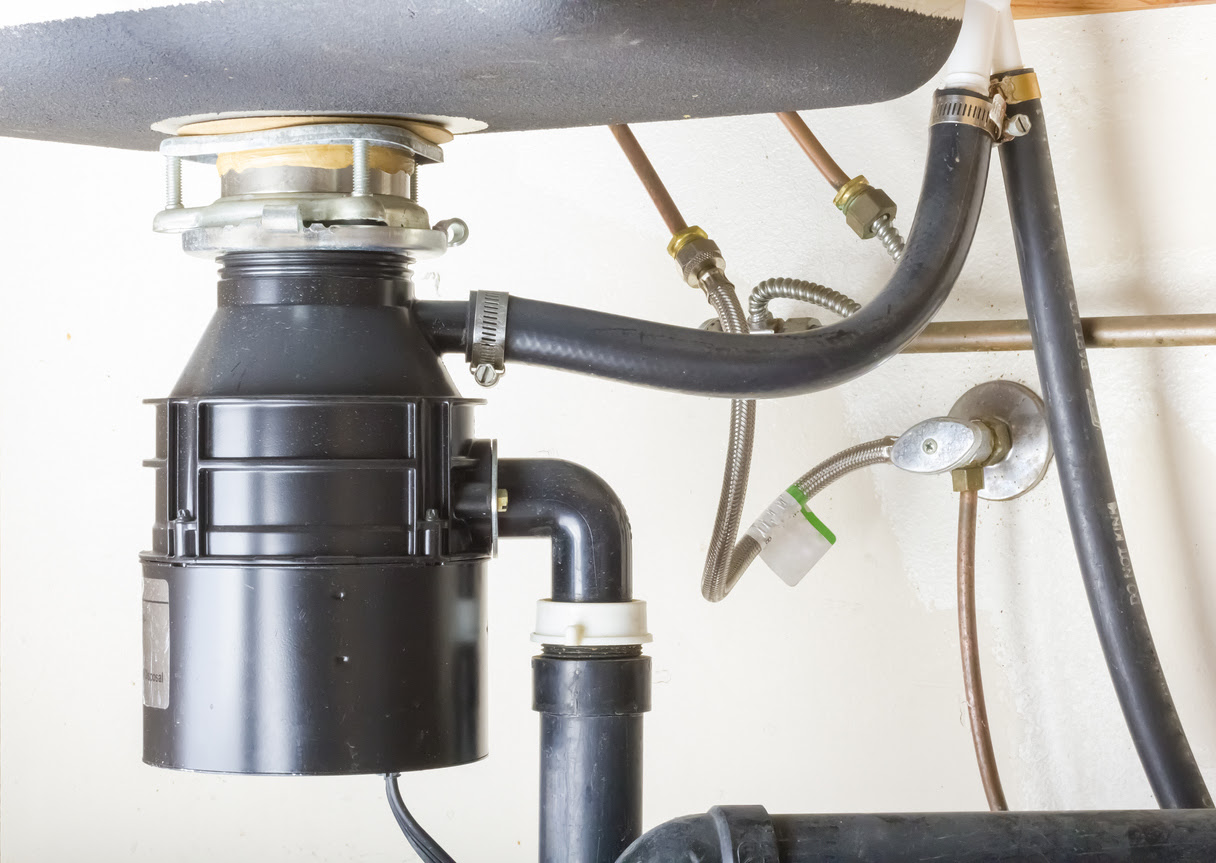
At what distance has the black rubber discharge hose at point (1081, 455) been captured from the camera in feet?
2.32

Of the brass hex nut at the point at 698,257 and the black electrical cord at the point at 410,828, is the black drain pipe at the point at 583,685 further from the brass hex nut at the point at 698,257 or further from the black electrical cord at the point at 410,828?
the brass hex nut at the point at 698,257

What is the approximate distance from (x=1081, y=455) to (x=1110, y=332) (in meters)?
0.12

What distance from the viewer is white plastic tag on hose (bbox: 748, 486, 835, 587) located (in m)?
0.89

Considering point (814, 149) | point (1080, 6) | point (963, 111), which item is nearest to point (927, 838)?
point (963, 111)

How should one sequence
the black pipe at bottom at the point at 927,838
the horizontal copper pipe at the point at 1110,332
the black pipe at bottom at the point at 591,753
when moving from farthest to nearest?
the horizontal copper pipe at the point at 1110,332 < the black pipe at bottom at the point at 591,753 < the black pipe at bottom at the point at 927,838

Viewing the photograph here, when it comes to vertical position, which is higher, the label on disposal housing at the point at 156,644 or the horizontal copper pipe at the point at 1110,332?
the horizontal copper pipe at the point at 1110,332

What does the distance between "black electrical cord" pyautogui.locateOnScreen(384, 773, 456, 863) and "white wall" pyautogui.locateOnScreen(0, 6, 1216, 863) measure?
292mm

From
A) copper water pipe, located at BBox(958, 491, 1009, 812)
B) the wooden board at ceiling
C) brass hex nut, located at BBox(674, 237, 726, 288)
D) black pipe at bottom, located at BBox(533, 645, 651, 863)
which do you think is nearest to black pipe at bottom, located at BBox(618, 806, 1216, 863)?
black pipe at bottom, located at BBox(533, 645, 651, 863)

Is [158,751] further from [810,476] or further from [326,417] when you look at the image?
[810,476]

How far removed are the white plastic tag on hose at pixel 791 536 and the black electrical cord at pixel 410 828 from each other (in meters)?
0.33

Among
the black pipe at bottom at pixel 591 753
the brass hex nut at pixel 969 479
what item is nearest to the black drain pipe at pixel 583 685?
the black pipe at bottom at pixel 591 753

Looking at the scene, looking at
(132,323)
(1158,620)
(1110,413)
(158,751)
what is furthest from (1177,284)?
(132,323)

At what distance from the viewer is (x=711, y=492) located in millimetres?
984

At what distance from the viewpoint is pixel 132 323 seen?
1.08 meters
